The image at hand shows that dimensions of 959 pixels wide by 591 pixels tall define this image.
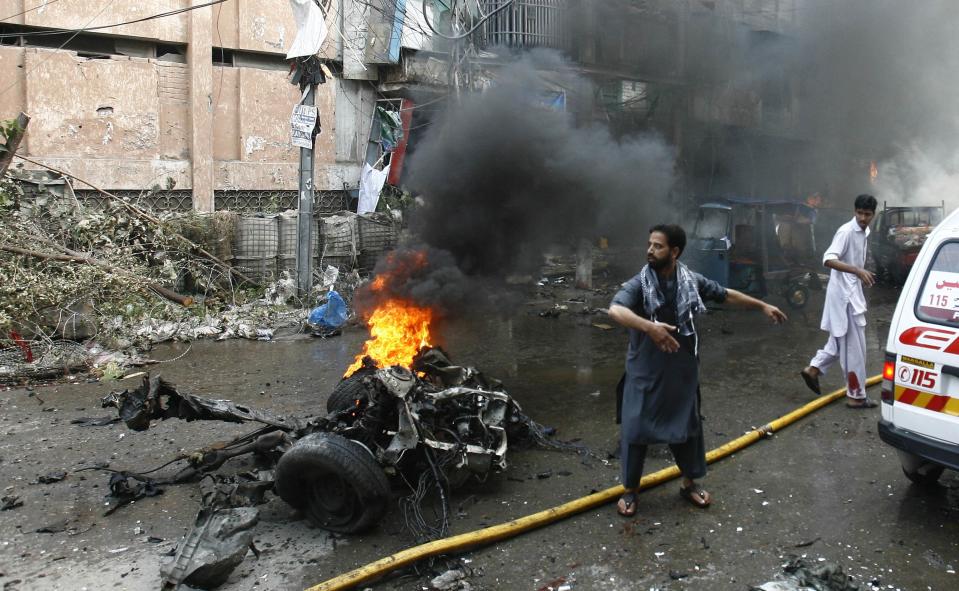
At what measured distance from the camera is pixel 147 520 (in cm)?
445

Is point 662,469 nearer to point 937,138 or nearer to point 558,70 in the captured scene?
point 558,70

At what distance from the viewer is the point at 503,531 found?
13.3 ft

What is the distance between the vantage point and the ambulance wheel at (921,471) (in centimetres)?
447

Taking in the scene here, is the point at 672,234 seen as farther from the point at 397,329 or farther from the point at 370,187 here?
the point at 370,187

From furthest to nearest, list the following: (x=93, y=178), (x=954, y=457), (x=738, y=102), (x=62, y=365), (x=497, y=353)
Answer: (x=738, y=102), (x=93, y=178), (x=497, y=353), (x=62, y=365), (x=954, y=457)

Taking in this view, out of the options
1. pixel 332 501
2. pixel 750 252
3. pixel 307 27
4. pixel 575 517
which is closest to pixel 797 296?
pixel 750 252

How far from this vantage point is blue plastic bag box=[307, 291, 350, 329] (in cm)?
1023

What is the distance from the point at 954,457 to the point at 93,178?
39.9 ft

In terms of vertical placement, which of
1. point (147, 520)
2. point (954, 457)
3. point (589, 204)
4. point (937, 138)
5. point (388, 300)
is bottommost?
point (147, 520)

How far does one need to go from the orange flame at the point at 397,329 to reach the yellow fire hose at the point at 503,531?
206 centimetres

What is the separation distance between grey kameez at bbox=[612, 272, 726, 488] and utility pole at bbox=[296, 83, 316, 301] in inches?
316

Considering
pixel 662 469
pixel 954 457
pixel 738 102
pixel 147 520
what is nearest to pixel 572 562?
pixel 662 469

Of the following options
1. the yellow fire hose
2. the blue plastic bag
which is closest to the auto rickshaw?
the blue plastic bag

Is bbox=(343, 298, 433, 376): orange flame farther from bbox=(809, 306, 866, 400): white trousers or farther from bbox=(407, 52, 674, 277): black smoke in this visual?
bbox=(809, 306, 866, 400): white trousers
